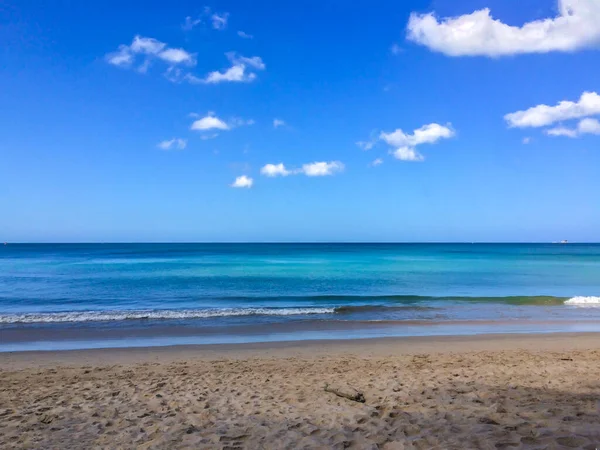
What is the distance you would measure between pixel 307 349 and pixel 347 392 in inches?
189

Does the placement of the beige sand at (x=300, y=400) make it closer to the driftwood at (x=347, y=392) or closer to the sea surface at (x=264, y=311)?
the driftwood at (x=347, y=392)

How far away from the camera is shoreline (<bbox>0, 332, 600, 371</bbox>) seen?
428 inches

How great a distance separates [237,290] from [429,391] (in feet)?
68.7

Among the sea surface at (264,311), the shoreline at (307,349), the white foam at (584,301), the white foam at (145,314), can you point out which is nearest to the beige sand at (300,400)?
the shoreline at (307,349)

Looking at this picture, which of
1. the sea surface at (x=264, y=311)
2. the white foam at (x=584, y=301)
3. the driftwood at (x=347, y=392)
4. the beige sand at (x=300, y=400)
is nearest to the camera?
the beige sand at (x=300, y=400)

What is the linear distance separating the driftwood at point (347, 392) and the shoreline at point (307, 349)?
3.31 m

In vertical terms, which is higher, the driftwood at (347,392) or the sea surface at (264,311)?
the driftwood at (347,392)

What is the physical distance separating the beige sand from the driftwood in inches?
6.8

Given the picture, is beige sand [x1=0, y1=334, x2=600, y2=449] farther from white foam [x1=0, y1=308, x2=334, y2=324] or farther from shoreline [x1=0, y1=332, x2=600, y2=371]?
white foam [x1=0, y1=308, x2=334, y2=324]

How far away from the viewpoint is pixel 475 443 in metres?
5.12

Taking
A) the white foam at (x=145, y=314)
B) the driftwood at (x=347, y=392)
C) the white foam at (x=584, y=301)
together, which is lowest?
the white foam at (x=584, y=301)

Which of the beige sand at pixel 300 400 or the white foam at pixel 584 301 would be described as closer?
the beige sand at pixel 300 400

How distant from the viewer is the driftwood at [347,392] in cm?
705

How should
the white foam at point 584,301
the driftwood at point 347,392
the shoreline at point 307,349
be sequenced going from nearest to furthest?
1. the driftwood at point 347,392
2. the shoreline at point 307,349
3. the white foam at point 584,301
